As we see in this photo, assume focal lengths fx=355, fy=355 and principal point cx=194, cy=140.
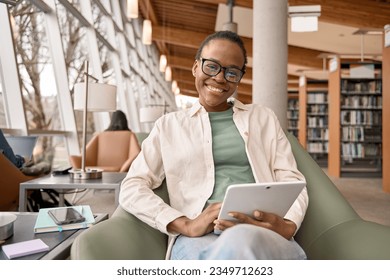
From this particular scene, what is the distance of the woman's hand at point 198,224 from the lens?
42.4 inches

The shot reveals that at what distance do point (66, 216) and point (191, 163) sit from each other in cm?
45

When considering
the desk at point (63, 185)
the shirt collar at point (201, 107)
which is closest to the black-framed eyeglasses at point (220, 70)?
the shirt collar at point (201, 107)

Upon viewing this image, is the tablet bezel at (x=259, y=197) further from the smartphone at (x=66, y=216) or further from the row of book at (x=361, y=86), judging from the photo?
the row of book at (x=361, y=86)

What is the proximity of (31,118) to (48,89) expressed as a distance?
0.47 m

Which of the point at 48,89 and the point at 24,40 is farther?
the point at 48,89

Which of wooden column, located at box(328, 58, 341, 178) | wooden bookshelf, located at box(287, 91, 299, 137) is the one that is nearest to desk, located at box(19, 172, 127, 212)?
wooden column, located at box(328, 58, 341, 178)

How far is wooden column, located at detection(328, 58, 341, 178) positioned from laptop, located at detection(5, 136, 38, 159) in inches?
209

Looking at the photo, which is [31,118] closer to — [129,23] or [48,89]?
[48,89]

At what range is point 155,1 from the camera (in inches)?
364

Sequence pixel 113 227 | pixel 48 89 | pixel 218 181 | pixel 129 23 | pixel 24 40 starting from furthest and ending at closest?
pixel 129 23, pixel 48 89, pixel 24 40, pixel 218 181, pixel 113 227

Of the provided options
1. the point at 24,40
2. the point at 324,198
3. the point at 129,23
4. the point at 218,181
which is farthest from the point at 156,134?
A: the point at 129,23

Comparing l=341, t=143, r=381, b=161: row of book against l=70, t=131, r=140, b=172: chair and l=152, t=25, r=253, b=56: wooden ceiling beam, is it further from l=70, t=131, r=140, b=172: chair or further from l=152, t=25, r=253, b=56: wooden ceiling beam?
l=152, t=25, r=253, b=56: wooden ceiling beam

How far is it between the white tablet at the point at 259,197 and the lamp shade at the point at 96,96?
5.76ft

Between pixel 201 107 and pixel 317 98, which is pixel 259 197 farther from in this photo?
pixel 317 98
